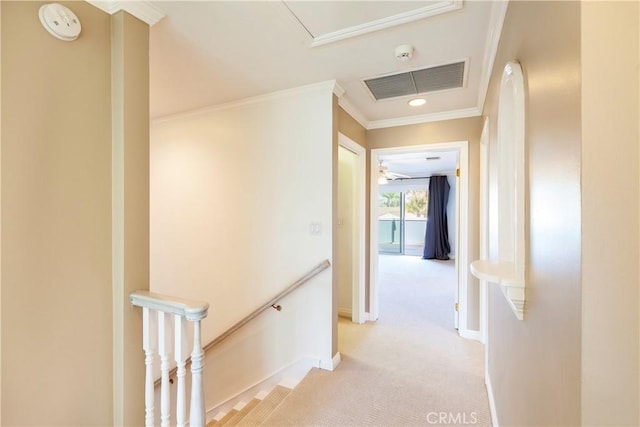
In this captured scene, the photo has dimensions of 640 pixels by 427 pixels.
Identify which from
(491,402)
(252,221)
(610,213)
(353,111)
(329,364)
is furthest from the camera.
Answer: (353,111)

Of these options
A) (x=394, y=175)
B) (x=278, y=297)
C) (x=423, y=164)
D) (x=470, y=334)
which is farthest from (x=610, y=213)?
(x=394, y=175)

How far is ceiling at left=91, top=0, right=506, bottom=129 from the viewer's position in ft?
4.81

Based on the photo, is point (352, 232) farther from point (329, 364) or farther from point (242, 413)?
point (242, 413)

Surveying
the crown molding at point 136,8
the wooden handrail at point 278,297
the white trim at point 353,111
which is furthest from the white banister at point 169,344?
the white trim at point 353,111

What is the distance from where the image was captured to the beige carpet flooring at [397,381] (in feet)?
5.90

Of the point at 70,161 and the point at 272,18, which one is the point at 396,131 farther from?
the point at 70,161

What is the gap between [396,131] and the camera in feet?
10.4

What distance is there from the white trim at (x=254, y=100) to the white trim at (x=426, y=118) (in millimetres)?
1095

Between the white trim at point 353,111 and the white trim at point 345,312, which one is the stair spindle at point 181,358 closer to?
the white trim at point 353,111

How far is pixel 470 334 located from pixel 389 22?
2.82 m

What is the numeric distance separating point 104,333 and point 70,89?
1.10 metres

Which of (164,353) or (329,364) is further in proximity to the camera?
(329,364)

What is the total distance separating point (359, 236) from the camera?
127 inches

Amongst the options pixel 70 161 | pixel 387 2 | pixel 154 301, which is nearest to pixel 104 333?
pixel 154 301
